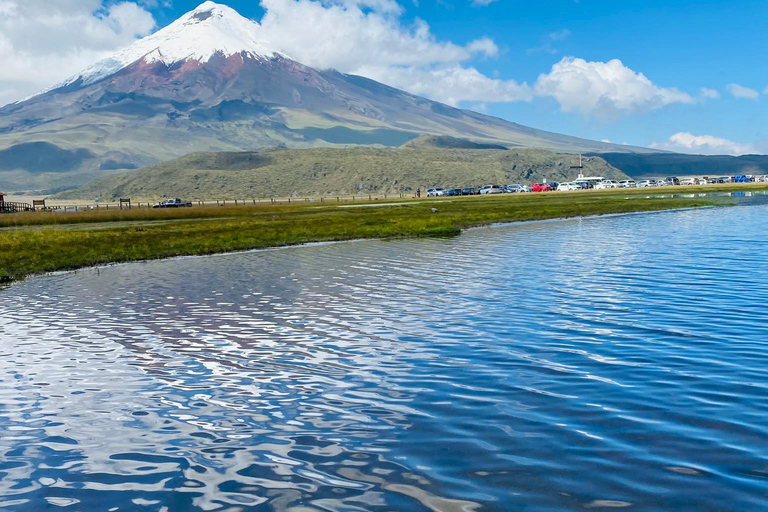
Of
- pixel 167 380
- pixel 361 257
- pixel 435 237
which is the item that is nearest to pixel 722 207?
pixel 435 237

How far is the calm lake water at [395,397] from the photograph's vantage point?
11414mm

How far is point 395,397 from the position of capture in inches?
634

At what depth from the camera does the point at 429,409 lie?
595 inches

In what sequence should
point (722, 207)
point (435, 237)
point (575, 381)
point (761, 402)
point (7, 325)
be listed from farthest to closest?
1. point (722, 207)
2. point (435, 237)
3. point (7, 325)
4. point (575, 381)
5. point (761, 402)

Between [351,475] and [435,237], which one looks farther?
[435,237]

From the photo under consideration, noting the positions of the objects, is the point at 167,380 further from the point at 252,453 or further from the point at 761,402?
the point at 761,402

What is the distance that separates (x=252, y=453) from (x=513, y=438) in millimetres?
4278

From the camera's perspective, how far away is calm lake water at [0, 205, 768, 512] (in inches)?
449

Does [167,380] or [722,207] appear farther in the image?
[722,207]

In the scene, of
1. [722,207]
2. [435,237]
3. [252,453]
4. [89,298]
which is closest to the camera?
[252,453]

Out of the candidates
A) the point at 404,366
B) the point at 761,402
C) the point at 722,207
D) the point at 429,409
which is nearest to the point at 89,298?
the point at 404,366

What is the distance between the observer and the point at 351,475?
11938 millimetres

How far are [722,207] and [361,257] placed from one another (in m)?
69.2

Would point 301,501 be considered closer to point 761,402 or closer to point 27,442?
point 27,442
